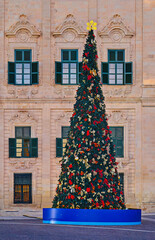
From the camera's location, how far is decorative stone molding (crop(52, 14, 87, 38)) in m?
35.9

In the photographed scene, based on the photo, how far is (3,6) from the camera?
3603 centimetres

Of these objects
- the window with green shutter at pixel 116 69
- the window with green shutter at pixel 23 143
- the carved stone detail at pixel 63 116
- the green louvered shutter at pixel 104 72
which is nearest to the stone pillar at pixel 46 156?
the carved stone detail at pixel 63 116

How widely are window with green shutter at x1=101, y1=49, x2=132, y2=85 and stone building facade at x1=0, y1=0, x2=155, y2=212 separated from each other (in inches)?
9.1

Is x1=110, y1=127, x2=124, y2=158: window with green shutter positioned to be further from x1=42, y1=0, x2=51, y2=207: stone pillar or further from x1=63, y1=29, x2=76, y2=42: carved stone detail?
x1=63, y1=29, x2=76, y2=42: carved stone detail

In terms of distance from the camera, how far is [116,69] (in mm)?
36094

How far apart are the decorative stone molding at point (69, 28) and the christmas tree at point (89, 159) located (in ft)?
33.5

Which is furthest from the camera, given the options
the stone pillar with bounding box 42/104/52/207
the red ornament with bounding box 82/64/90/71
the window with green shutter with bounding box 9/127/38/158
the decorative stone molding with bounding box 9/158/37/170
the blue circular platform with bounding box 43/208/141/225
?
the window with green shutter with bounding box 9/127/38/158

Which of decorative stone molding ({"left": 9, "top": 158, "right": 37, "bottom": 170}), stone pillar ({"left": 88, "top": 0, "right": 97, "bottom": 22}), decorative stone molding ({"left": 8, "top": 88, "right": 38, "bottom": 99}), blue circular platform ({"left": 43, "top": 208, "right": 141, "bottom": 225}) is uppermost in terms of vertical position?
stone pillar ({"left": 88, "top": 0, "right": 97, "bottom": 22})

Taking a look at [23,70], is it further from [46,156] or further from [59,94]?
[46,156]

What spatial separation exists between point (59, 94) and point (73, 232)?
14672 mm

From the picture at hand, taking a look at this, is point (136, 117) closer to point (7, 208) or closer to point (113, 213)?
point (7, 208)

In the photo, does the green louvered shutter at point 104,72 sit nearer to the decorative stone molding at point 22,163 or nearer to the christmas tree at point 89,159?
the decorative stone molding at point 22,163

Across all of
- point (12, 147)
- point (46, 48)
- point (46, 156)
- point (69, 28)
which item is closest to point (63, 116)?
point (46, 156)

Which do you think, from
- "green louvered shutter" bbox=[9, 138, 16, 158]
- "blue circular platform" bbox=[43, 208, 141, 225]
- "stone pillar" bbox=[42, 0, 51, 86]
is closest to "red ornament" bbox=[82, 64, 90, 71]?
"blue circular platform" bbox=[43, 208, 141, 225]
